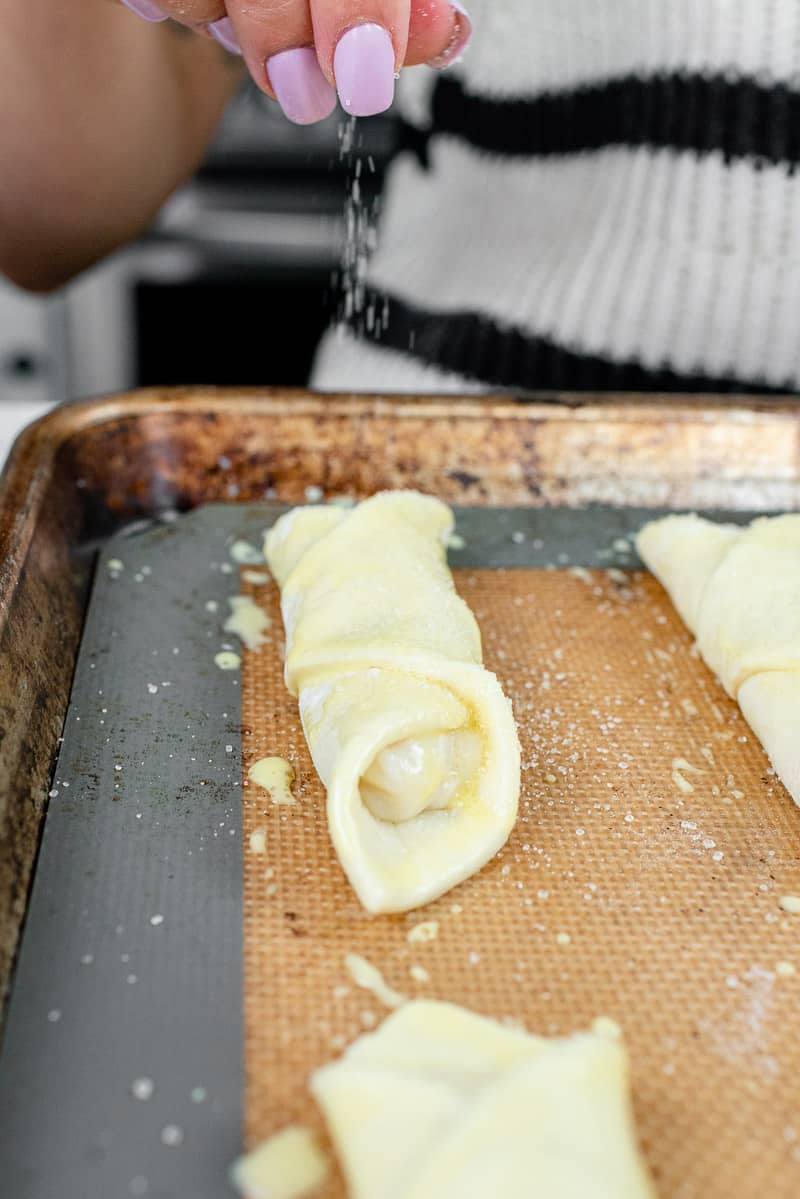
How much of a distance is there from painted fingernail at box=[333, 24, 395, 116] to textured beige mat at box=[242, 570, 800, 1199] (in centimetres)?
49

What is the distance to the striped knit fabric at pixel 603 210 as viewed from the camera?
118 centimetres

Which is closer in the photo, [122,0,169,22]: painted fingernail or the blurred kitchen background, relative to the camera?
[122,0,169,22]: painted fingernail

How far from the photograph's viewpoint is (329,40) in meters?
0.68

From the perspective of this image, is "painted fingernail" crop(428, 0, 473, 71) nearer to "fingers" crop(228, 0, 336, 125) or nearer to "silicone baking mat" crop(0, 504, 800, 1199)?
"fingers" crop(228, 0, 336, 125)

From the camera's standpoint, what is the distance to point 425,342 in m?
1.40

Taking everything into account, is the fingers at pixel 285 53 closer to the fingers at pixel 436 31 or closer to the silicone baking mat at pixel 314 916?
the fingers at pixel 436 31

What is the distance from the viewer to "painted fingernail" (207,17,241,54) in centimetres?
77

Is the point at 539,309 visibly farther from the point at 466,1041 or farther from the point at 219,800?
the point at 466,1041

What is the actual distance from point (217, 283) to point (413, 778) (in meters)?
1.78

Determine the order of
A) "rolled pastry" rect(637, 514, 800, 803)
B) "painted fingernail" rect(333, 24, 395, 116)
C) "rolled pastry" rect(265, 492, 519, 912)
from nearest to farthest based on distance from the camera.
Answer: "painted fingernail" rect(333, 24, 395, 116)
"rolled pastry" rect(265, 492, 519, 912)
"rolled pastry" rect(637, 514, 800, 803)

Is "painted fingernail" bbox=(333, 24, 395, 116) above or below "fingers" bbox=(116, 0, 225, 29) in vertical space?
below

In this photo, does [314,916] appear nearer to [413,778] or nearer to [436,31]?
[413,778]

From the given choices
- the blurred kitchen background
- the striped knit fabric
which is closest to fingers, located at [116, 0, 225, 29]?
the striped knit fabric

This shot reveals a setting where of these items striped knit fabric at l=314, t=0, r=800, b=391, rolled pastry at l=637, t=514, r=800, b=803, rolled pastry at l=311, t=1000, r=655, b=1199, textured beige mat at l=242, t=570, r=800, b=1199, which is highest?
striped knit fabric at l=314, t=0, r=800, b=391
